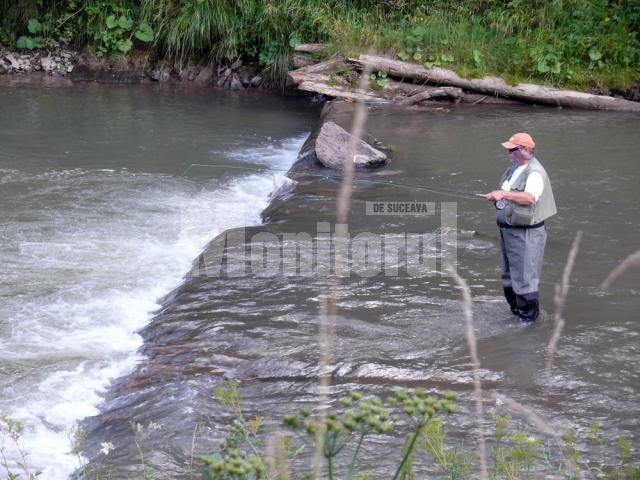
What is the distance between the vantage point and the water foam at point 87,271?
18.9 ft

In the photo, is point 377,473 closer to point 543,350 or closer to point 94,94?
point 543,350

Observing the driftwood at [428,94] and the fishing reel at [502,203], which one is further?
the driftwood at [428,94]

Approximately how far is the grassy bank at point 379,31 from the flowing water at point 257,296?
2.36 m

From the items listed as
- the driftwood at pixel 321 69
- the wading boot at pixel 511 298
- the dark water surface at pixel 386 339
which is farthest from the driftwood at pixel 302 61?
the wading boot at pixel 511 298

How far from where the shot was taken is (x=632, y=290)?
279 inches

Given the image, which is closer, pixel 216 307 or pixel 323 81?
pixel 216 307

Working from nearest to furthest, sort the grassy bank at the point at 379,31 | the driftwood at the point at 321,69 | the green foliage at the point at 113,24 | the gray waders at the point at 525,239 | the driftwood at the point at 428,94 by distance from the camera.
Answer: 1. the gray waders at the point at 525,239
2. the driftwood at the point at 428,94
3. the driftwood at the point at 321,69
4. the grassy bank at the point at 379,31
5. the green foliage at the point at 113,24

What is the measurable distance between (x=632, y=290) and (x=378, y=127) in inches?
270

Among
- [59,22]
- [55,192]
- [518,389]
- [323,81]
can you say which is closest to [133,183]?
[55,192]

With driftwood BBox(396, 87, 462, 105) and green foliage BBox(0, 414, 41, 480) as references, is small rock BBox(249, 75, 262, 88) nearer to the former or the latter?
driftwood BBox(396, 87, 462, 105)

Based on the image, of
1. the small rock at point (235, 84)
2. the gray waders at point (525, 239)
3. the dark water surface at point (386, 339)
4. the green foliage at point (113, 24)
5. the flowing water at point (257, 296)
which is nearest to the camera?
the dark water surface at point (386, 339)

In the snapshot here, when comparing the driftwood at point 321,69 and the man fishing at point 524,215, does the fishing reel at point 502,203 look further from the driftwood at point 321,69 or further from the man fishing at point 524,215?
the driftwood at point 321,69

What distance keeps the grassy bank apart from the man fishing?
9.55 m

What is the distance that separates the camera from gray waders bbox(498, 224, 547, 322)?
6.11 metres
